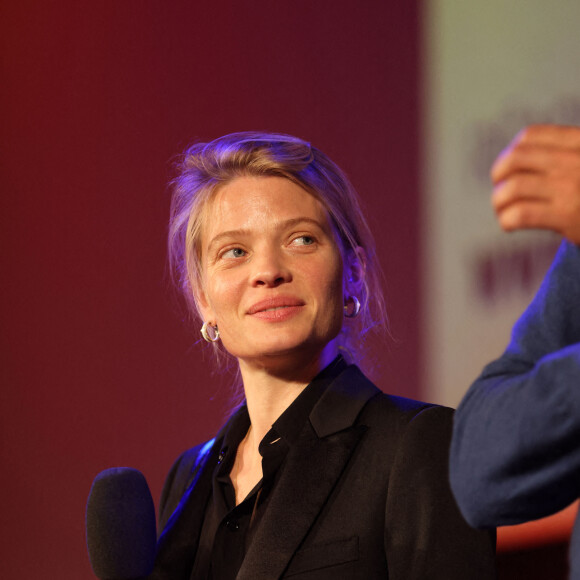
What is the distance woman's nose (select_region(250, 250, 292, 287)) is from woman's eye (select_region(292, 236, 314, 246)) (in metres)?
0.05

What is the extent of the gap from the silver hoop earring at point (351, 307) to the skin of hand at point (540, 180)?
0.95 meters

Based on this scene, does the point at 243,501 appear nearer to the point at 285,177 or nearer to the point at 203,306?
the point at 203,306

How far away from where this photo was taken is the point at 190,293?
1878 millimetres

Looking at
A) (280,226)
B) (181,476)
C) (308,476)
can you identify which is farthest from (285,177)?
(181,476)

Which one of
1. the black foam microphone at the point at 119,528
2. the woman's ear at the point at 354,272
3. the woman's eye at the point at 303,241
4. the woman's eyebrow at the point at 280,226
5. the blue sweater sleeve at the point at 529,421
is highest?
the woman's eyebrow at the point at 280,226

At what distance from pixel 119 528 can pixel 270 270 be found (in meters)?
0.54

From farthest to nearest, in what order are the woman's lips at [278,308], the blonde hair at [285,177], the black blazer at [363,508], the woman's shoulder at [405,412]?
the blonde hair at [285,177]
the woman's lips at [278,308]
the woman's shoulder at [405,412]
the black blazer at [363,508]

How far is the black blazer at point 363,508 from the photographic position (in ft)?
4.20

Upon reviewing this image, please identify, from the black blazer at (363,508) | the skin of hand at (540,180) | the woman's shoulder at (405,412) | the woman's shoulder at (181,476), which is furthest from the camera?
the woman's shoulder at (181,476)

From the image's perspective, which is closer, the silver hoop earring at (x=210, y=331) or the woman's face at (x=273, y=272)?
the woman's face at (x=273, y=272)

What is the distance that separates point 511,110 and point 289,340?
97cm

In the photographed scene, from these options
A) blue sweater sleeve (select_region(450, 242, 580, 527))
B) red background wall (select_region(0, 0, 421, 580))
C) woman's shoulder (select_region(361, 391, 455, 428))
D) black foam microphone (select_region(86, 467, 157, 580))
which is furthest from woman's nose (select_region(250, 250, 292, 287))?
red background wall (select_region(0, 0, 421, 580))

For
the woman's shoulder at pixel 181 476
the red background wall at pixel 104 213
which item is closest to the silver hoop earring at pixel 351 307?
the woman's shoulder at pixel 181 476

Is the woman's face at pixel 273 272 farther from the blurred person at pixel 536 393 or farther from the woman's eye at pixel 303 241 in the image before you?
the blurred person at pixel 536 393
